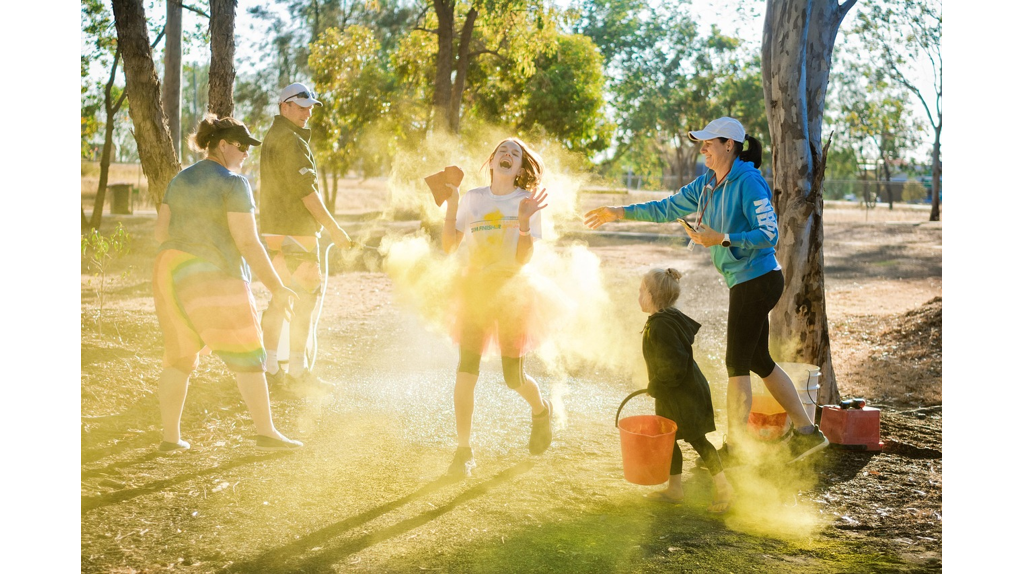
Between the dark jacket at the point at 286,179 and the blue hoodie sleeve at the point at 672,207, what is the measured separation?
1921mm

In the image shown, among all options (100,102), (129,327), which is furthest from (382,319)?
(100,102)

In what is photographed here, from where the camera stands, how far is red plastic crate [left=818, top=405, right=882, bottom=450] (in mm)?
4480

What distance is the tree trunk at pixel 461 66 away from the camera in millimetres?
8430

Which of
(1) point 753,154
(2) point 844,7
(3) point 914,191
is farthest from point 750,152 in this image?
(3) point 914,191

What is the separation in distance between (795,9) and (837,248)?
48.0 ft

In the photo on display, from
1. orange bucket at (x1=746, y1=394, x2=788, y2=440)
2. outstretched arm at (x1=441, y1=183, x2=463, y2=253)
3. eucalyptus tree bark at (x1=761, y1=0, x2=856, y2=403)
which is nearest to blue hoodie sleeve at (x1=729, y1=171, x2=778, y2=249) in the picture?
orange bucket at (x1=746, y1=394, x2=788, y2=440)

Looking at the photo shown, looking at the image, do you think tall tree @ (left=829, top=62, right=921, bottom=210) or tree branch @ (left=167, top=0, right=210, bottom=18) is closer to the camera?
tree branch @ (left=167, top=0, right=210, bottom=18)

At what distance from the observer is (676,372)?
11.3ft

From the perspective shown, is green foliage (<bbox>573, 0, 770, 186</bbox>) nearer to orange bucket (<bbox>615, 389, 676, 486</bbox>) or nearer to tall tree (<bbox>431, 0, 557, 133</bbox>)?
tall tree (<bbox>431, 0, 557, 133</bbox>)

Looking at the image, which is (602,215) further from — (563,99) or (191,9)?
(563,99)

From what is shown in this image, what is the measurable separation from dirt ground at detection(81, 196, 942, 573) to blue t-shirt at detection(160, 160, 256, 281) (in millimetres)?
1087

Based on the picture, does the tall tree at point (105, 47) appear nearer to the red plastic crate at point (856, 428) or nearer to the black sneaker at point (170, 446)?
the black sneaker at point (170, 446)

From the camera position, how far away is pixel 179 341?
3826 mm
